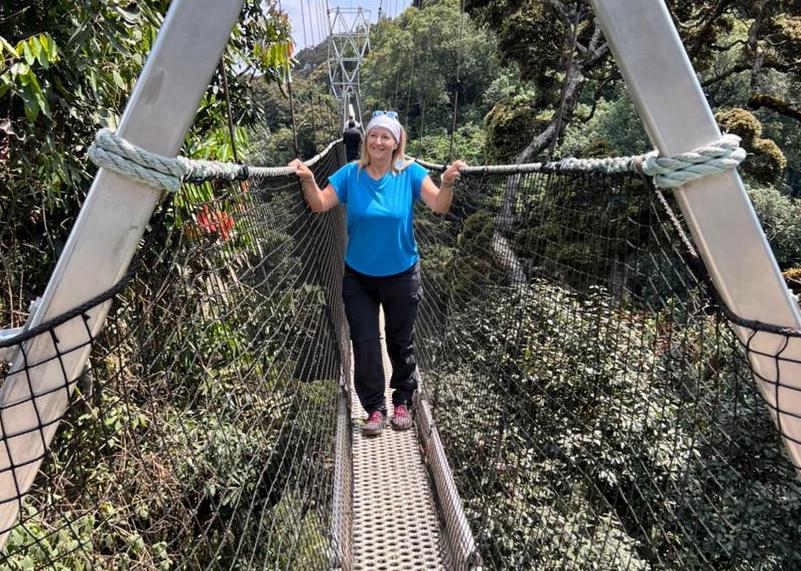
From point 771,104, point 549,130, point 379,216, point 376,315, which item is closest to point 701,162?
point 379,216

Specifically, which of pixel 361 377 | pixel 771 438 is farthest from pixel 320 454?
pixel 771 438

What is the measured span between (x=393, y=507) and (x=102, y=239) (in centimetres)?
116

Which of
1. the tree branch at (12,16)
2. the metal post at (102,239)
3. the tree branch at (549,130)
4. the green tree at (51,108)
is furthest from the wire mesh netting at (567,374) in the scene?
the tree branch at (549,130)

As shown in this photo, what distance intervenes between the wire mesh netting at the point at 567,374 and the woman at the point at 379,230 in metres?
0.18

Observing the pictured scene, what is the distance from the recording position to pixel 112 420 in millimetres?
1848

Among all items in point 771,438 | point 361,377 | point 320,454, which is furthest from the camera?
point 771,438

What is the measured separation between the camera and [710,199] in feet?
1.88

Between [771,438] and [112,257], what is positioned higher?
[112,257]

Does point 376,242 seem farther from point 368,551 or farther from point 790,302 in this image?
point 790,302

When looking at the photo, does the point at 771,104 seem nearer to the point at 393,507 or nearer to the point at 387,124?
the point at 387,124

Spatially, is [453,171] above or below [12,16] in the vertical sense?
below

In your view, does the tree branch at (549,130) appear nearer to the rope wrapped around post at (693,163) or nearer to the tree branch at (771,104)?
the tree branch at (771,104)

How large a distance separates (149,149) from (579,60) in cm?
624

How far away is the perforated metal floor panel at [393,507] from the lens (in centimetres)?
137
